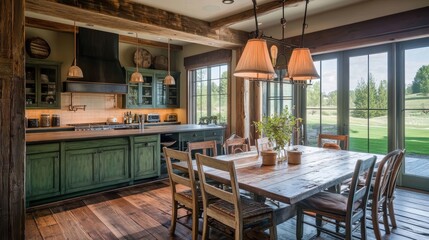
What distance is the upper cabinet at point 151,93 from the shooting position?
706 centimetres

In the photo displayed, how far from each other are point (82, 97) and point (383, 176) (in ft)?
20.6

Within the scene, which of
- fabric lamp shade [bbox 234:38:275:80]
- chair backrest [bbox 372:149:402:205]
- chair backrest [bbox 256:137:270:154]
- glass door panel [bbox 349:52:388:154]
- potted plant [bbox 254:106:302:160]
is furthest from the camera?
glass door panel [bbox 349:52:388:154]

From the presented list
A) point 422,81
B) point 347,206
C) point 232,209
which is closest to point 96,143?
point 232,209

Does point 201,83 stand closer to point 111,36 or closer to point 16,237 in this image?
point 111,36

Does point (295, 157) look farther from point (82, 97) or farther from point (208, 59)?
point (82, 97)

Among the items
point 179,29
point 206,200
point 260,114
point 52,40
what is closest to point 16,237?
point 206,200

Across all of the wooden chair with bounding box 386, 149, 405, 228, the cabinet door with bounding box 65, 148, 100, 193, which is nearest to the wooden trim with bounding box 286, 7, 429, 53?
the wooden chair with bounding box 386, 149, 405, 228

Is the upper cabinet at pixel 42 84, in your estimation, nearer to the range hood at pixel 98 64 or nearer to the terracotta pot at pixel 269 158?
the range hood at pixel 98 64

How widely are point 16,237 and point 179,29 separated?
3467mm

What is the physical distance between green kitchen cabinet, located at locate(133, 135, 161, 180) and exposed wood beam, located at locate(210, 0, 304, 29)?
2.24 meters

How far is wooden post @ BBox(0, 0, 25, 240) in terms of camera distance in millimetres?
2359

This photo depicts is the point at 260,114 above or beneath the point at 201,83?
beneath

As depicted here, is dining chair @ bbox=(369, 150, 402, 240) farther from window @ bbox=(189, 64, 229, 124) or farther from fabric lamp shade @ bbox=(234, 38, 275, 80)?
window @ bbox=(189, 64, 229, 124)

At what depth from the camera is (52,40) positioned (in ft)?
19.9
